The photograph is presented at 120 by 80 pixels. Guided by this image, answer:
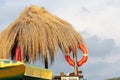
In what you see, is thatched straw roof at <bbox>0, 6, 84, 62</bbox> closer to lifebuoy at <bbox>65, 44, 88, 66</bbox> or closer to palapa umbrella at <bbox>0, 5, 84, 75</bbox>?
palapa umbrella at <bbox>0, 5, 84, 75</bbox>

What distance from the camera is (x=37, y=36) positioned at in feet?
45.4

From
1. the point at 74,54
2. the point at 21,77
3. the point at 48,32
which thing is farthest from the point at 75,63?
the point at 21,77

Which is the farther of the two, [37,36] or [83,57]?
[83,57]

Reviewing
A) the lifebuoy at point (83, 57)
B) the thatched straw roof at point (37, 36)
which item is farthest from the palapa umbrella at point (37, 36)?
the lifebuoy at point (83, 57)

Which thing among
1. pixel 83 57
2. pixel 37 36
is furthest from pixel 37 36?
pixel 83 57

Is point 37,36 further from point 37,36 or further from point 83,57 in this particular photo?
point 83,57

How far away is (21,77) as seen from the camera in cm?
963

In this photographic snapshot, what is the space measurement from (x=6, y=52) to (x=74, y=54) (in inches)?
85.8

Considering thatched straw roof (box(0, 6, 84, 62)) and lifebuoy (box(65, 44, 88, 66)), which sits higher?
thatched straw roof (box(0, 6, 84, 62))

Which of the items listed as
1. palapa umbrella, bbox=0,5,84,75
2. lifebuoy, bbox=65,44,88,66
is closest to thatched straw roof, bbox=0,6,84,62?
palapa umbrella, bbox=0,5,84,75

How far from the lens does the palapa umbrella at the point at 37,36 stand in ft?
45.1

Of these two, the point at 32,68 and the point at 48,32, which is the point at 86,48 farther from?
the point at 32,68

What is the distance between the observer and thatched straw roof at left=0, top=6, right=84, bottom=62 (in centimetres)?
1374

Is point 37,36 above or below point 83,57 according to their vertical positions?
above
